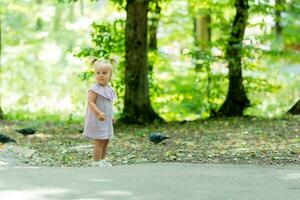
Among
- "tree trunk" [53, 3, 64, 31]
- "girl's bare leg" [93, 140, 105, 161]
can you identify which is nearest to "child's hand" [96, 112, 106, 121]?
"girl's bare leg" [93, 140, 105, 161]

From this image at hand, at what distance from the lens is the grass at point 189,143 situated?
8.62m

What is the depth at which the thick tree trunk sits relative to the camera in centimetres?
1522

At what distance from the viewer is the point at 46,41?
30875 millimetres

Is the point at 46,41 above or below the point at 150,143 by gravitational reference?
above

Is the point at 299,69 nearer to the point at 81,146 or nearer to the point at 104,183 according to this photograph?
the point at 81,146

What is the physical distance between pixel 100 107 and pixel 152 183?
6.93 ft

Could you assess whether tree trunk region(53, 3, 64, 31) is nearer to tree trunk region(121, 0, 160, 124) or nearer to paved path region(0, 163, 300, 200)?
tree trunk region(121, 0, 160, 124)

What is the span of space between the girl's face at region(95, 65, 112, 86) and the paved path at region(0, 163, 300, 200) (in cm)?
122

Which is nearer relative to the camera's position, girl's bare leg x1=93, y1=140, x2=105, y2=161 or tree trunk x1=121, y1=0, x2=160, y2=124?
girl's bare leg x1=93, y1=140, x2=105, y2=161

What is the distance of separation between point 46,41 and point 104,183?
83.8ft

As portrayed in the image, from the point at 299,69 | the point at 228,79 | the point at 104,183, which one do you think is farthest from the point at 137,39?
the point at 299,69

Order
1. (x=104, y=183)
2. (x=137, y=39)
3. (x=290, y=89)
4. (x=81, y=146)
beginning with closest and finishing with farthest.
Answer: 1. (x=104, y=183)
2. (x=81, y=146)
3. (x=137, y=39)
4. (x=290, y=89)

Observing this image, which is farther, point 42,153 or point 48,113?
point 48,113

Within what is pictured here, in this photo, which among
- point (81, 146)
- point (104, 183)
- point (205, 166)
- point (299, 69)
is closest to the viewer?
point (104, 183)
